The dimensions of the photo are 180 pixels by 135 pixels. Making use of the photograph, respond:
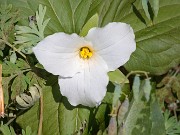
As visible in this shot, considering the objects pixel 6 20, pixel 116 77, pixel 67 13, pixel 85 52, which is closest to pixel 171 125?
pixel 116 77

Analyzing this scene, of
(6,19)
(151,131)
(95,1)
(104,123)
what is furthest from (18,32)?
(151,131)

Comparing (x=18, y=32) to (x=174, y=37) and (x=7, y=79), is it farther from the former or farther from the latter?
(x=174, y=37)

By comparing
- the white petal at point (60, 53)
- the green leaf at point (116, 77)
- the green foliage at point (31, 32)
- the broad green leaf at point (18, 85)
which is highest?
the green foliage at point (31, 32)

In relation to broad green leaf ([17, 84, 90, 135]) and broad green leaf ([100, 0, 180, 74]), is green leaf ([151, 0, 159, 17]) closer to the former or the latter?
broad green leaf ([100, 0, 180, 74])

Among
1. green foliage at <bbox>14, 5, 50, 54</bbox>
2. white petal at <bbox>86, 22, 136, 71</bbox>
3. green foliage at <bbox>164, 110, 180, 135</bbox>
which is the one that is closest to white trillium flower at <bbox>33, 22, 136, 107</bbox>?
white petal at <bbox>86, 22, 136, 71</bbox>

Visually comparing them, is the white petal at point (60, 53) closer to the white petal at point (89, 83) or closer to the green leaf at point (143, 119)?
the white petal at point (89, 83)

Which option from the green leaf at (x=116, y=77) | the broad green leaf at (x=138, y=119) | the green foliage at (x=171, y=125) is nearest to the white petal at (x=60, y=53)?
the green leaf at (x=116, y=77)
